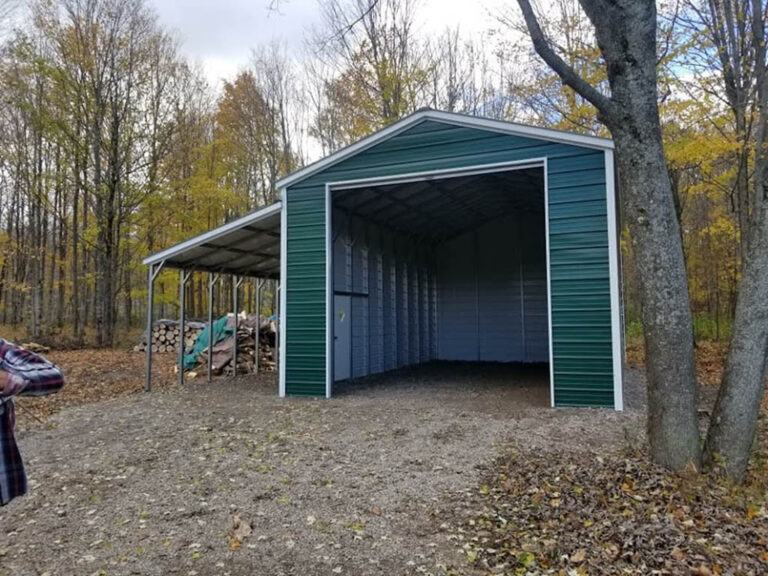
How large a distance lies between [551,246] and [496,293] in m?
7.42

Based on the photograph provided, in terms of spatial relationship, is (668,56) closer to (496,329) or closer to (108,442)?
(496,329)

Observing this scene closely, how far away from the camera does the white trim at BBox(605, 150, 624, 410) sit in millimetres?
6359

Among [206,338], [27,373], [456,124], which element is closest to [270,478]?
[27,373]

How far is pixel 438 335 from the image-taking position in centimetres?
1470

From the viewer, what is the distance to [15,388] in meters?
1.65

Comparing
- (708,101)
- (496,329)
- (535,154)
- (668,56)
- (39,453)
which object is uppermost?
(668,56)

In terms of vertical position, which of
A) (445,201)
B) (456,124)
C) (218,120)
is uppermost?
(218,120)

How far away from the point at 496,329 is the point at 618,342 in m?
7.81

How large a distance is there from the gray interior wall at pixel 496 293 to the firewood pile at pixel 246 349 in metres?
4.88

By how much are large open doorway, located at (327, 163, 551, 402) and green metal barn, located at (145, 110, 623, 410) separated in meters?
0.04

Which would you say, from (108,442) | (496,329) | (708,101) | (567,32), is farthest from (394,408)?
(567,32)

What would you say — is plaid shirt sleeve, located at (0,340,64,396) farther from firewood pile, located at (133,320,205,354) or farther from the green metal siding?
firewood pile, located at (133,320,205,354)

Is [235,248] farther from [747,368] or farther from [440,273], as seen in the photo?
[747,368]

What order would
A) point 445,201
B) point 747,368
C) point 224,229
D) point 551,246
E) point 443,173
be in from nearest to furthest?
point 747,368 → point 551,246 → point 443,173 → point 224,229 → point 445,201
